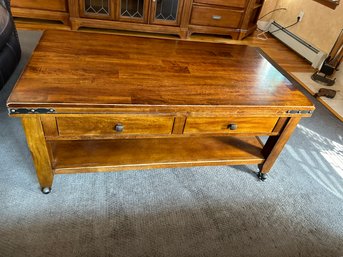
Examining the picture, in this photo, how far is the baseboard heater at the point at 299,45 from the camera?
2494 mm

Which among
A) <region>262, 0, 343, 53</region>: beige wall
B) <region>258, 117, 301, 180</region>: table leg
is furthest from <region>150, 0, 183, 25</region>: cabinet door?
<region>258, 117, 301, 180</region>: table leg

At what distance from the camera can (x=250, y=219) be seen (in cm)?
112

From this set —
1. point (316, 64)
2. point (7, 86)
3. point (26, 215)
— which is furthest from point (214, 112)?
point (316, 64)

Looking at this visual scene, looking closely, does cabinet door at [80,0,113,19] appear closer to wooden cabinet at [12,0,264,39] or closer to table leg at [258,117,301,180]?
wooden cabinet at [12,0,264,39]

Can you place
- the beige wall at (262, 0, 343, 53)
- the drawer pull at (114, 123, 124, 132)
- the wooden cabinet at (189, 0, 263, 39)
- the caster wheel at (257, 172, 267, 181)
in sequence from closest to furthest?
the drawer pull at (114, 123, 124, 132) < the caster wheel at (257, 172, 267, 181) < the beige wall at (262, 0, 343, 53) < the wooden cabinet at (189, 0, 263, 39)

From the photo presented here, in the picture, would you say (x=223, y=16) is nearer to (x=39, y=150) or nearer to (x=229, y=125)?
(x=229, y=125)

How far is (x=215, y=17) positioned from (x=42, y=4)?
167 cm

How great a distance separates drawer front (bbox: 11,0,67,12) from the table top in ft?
4.57

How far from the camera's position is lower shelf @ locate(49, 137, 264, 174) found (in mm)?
1090

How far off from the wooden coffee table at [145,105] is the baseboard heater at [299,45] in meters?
1.49

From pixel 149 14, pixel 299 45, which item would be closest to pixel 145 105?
pixel 149 14

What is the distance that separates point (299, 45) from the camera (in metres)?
2.73

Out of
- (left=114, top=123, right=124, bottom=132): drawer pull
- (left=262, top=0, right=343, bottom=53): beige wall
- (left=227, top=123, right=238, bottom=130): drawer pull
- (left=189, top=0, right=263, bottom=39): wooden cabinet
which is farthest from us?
(left=189, top=0, right=263, bottom=39): wooden cabinet

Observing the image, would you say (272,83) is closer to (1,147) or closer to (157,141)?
(157,141)
